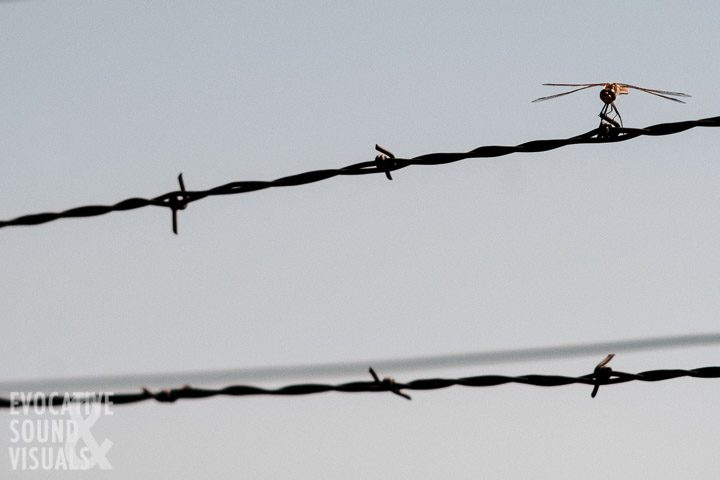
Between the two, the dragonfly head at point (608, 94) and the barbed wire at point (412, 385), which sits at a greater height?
the dragonfly head at point (608, 94)

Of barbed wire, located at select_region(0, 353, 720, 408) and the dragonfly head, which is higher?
the dragonfly head

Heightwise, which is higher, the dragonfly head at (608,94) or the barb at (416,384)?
the dragonfly head at (608,94)

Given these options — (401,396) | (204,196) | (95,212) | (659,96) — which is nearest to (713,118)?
(659,96)

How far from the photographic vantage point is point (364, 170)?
17.1 feet

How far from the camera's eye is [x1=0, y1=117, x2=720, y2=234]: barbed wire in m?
5.05

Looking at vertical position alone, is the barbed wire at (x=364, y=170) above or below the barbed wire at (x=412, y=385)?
above

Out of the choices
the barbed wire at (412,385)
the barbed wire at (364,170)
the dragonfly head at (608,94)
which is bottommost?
the barbed wire at (412,385)

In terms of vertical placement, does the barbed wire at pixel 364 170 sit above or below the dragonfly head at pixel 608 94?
below

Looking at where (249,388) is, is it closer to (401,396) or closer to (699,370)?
(401,396)

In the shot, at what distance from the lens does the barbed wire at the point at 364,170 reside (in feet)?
16.6

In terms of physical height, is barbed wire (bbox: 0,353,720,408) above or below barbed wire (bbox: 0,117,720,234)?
below

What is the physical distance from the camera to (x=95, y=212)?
519cm

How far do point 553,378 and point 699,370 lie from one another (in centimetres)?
61

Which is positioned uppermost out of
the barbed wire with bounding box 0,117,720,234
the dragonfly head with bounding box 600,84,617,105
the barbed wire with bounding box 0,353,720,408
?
the dragonfly head with bounding box 600,84,617,105
